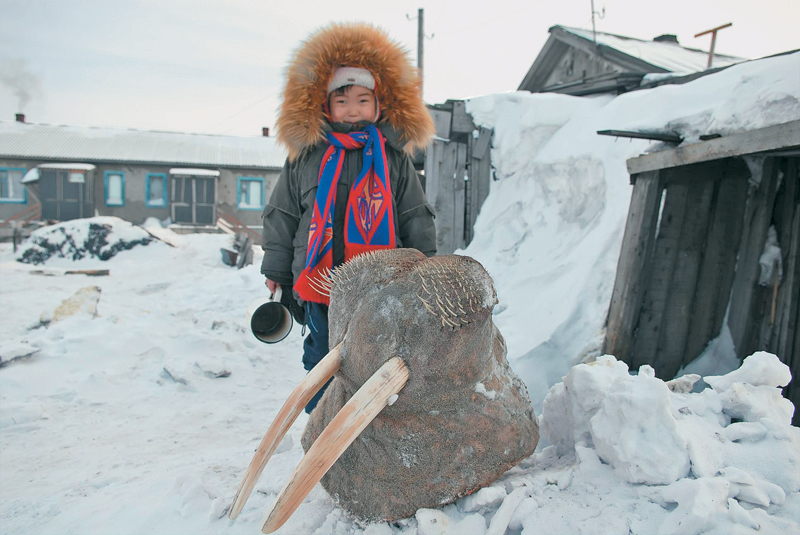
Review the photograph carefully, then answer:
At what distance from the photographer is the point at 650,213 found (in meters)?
3.06

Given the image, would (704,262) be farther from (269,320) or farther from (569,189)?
(269,320)

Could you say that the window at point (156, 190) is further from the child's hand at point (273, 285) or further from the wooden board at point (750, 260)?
the wooden board at point (750, 260)

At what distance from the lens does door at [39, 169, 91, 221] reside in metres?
17.5

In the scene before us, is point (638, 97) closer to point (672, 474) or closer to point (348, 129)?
point (348, 129)

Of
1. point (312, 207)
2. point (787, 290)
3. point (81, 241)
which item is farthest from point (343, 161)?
point (81, 241)

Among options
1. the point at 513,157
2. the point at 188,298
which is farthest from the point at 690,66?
the point at 188,298

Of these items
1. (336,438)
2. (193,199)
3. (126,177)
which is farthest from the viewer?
(193,199)

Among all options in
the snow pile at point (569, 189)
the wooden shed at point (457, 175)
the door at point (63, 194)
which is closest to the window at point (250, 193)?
the door at point (63, 194)

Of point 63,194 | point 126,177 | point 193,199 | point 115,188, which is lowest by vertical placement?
point 63,194

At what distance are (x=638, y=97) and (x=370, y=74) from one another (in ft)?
11.7

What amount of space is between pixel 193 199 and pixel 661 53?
15569 mm

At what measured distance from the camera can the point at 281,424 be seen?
4.93 feet

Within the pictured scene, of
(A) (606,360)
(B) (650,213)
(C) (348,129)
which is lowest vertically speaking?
(A) (606,360)

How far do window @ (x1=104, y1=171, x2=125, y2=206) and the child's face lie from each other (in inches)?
734
